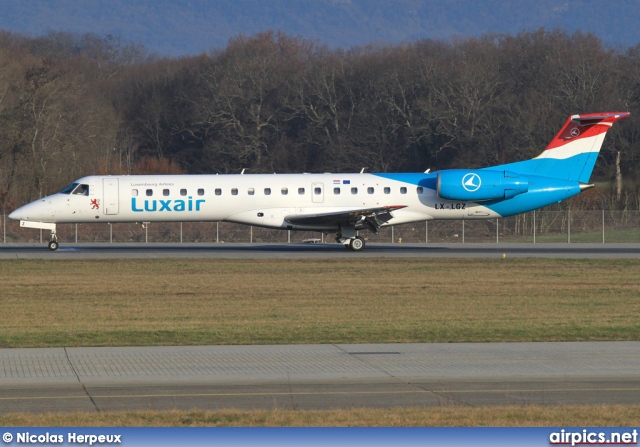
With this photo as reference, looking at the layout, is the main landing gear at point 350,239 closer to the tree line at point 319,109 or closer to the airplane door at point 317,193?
the airplane door at point 317,193

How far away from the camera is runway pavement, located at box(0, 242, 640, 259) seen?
1448 inches

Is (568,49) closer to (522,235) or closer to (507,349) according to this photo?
(522,235)

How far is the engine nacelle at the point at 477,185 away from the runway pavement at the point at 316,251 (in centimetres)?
223

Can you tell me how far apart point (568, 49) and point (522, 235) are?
33.8 metres

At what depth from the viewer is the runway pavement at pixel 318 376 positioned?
1162 cm

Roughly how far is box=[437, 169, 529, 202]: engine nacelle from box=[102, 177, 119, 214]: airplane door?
480 inches

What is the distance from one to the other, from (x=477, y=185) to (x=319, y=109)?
1814 inches

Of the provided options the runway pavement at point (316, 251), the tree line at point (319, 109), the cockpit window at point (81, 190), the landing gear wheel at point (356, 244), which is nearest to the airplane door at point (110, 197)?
the cockpit window at point (81, 190)

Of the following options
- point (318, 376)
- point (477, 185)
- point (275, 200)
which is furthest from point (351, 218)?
point (318, 376)

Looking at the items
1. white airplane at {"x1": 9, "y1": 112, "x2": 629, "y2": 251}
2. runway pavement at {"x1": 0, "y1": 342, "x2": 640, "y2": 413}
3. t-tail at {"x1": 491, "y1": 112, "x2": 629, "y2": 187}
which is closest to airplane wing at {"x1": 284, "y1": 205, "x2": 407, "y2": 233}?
white airplane at {"x1": 9, "y1": 112, "x2": 629, "y2": 251}

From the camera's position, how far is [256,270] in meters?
30.7

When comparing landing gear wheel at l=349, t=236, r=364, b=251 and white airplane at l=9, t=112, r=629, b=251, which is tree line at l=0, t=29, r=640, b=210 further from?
landing gear wheel at l=349, t=236, r=364, b=251

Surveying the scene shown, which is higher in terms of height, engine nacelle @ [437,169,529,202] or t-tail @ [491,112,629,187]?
t-tail @ [491,112,629,187]

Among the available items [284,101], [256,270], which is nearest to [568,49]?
[284,101]
